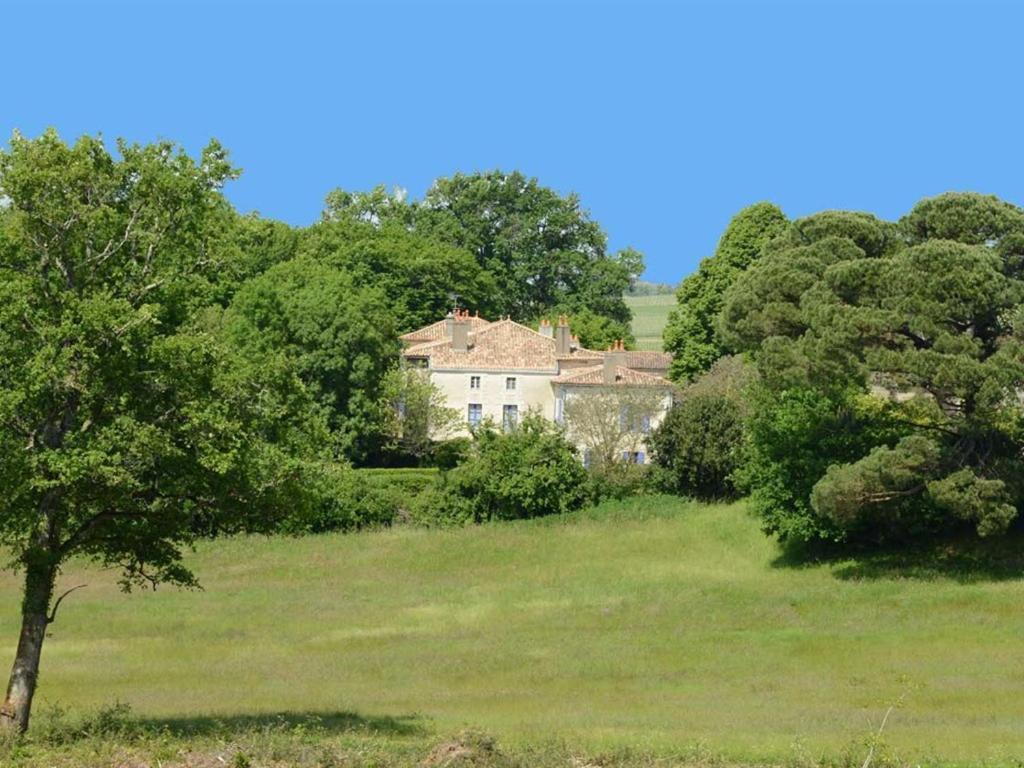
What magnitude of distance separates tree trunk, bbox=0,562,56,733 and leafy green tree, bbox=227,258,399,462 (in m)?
48.7

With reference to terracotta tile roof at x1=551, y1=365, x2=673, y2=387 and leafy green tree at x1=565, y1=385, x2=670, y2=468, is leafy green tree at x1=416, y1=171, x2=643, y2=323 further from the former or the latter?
leafy green tree at x1=565, y1=385, x2=670, y2=468

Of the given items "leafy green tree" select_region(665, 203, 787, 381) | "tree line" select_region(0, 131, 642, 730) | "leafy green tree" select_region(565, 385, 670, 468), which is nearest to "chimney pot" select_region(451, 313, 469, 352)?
"leafy green tree" select_region(665, 203, 787, 381)

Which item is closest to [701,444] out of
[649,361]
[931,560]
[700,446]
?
[700,446]

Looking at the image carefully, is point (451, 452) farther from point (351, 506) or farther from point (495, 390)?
point (495, 390)

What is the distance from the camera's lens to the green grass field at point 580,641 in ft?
103

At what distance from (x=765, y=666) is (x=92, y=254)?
20659 millimetres

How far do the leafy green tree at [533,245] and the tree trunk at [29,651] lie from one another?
3693 inches

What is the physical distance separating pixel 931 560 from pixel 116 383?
33938mm

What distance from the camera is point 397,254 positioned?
4267 inches

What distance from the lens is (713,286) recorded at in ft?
293

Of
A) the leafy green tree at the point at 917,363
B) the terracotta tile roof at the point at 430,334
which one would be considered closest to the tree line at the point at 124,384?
the leafy green tree at the point at 917,363

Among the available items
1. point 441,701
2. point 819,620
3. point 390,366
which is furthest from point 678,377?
point 441,701

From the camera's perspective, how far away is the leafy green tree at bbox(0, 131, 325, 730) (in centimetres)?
2572

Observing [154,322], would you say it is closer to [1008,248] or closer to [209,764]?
[209,764]
